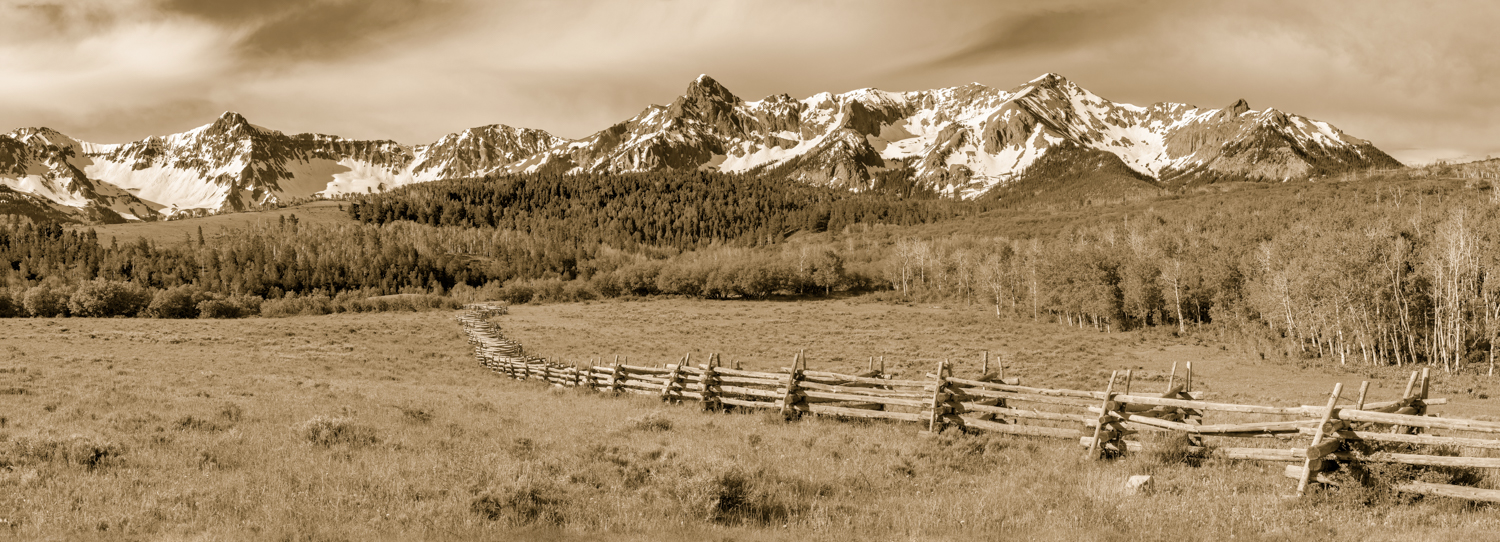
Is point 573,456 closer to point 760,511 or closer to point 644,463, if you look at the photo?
point 644,463

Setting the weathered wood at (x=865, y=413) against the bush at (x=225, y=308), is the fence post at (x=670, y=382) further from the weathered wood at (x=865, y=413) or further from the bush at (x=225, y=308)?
the bush at (x=225, y=308)

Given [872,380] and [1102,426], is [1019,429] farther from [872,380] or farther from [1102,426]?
[872,380]

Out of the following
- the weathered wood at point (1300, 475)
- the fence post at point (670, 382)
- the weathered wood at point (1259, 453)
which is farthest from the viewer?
the fence post at point (670, 382)

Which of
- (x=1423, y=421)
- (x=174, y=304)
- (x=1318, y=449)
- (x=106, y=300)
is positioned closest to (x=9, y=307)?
(x=106, y=300)

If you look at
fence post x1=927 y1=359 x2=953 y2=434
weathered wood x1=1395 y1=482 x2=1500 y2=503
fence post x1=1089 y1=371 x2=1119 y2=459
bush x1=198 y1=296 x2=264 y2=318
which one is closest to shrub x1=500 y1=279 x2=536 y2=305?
bush x1=198 y1=296 x2=264 y2=318

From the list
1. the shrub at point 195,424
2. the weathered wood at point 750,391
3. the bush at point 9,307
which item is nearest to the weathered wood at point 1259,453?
the weathered wood at point 750,391

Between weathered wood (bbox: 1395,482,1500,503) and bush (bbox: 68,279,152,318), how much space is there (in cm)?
10522

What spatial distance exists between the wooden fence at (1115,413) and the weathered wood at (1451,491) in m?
0.01

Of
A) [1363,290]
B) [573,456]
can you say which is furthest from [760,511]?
[1363,290]

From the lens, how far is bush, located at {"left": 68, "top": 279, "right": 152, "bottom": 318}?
7612 centimetres

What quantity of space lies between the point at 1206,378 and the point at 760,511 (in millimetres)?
37998

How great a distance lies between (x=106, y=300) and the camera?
77.2 m

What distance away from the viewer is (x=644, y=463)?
10.8m

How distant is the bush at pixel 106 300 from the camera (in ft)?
250
